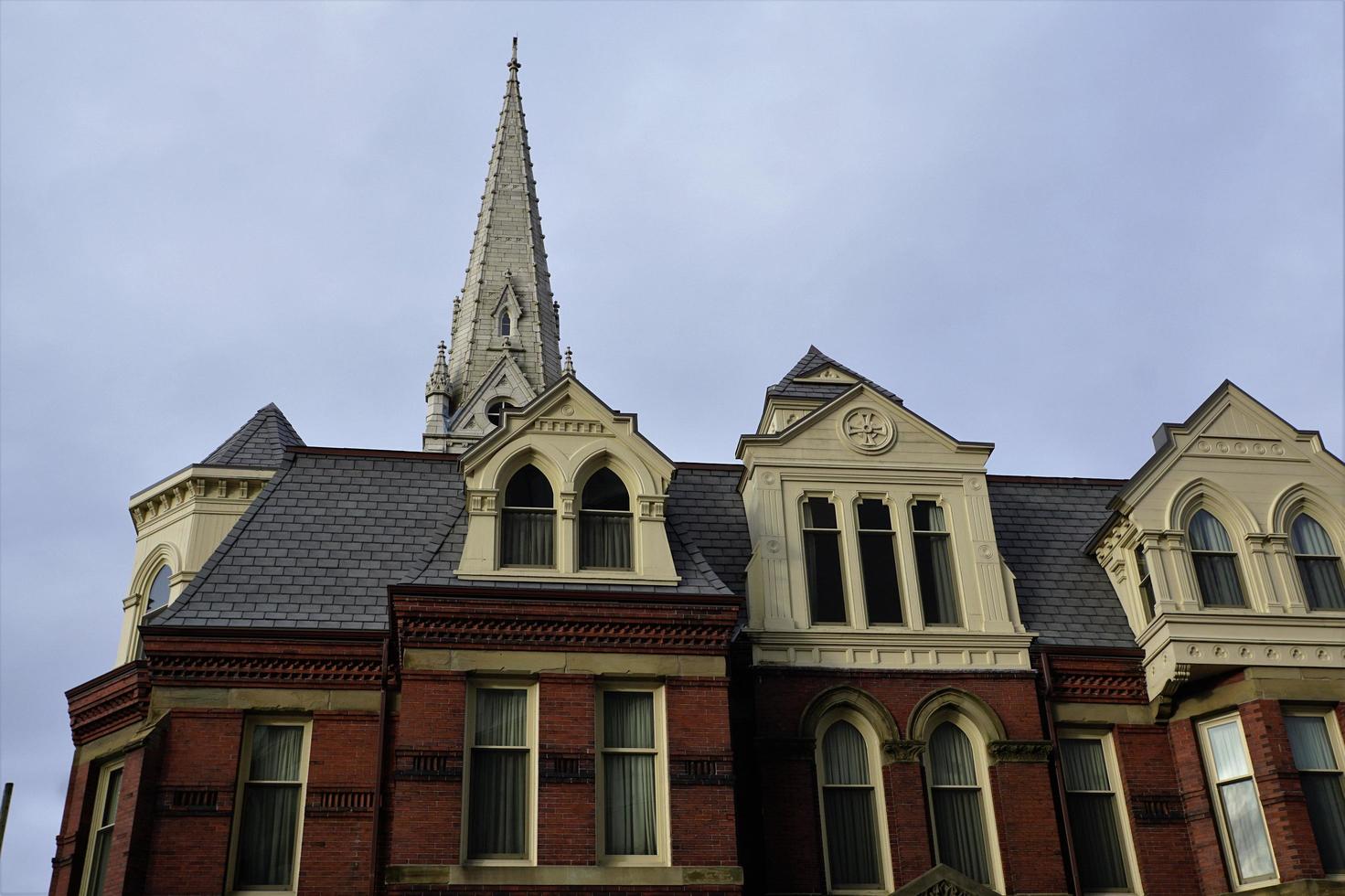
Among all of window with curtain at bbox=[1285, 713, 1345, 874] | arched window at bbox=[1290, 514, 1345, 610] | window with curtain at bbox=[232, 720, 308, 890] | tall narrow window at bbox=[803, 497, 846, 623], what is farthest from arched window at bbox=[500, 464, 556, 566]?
arched window at bbox=[1290, 514, 1345, 610]

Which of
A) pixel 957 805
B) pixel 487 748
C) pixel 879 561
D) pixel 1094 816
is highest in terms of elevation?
pixel 879 561

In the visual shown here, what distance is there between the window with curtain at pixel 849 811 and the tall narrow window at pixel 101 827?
939cm

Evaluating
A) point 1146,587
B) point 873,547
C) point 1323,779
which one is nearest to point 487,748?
point 873,547

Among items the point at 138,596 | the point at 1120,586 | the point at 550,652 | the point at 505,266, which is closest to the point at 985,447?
the point at 1120,586

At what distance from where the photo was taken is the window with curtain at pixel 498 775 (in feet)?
54.3

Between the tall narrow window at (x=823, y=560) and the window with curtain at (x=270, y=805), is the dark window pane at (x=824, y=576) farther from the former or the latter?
the window with curtain at (x=270, y=805)

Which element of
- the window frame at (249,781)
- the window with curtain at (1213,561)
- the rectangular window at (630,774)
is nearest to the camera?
the rectangular window at (630,774)

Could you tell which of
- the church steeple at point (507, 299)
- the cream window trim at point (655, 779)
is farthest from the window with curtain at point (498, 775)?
the church steeple at point (507, 299)

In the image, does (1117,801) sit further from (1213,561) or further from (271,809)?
(271,809)

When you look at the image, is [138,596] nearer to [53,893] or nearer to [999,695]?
[53,893]

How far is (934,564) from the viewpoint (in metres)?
20.6

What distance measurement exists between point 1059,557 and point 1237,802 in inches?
197

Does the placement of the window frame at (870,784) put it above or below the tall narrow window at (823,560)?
below

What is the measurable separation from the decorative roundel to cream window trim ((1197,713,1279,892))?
20.7ft
